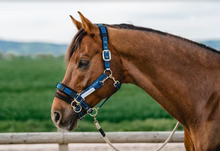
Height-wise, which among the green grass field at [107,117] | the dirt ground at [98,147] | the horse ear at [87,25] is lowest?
the green grass field at [107,117]

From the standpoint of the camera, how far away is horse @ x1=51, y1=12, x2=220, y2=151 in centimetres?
251

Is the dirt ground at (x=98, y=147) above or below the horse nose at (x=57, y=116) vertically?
below

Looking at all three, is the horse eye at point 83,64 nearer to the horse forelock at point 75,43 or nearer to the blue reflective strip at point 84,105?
the horse forelock at point 75,43

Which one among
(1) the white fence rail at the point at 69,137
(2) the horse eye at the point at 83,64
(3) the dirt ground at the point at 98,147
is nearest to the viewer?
(2) the horse eye at the point at 83,64

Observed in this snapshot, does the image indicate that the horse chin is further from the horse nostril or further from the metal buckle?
the metal buckle

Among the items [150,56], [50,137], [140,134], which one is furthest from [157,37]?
[50,137]

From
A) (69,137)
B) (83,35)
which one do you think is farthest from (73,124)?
(69,137)

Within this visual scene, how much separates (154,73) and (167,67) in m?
0.12

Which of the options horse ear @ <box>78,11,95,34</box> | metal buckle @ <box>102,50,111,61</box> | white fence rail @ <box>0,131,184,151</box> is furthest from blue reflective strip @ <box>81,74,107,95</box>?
white fence rail @ <box>0,131,184,151</box>

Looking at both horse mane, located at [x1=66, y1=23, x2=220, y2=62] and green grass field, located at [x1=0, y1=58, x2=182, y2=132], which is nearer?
horse mane, located at [x1=66, y1=23, x2=220, y2=62]

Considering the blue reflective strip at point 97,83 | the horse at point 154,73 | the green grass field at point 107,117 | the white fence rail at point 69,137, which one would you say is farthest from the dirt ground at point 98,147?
the blue reflective strip at point 97,83

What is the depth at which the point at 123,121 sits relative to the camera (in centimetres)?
757

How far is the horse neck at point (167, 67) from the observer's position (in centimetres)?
253

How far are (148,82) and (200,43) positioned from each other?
0.65 metres
